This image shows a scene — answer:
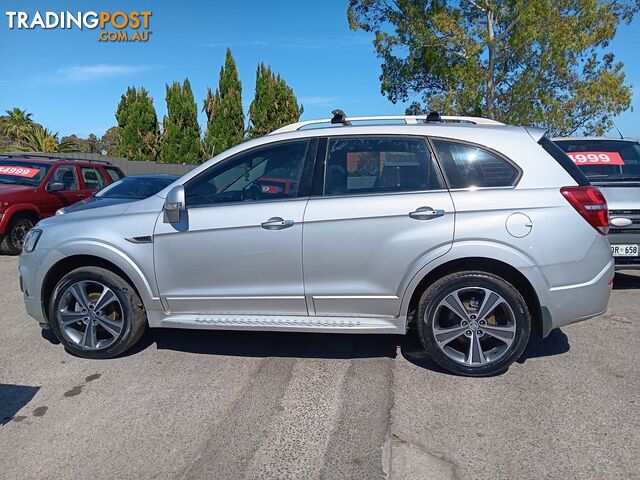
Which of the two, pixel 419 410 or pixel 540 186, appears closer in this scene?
pixel 419 410

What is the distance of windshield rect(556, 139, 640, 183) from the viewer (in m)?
7.14

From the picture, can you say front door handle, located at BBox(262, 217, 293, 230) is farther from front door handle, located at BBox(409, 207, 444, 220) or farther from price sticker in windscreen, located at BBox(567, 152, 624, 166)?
price sticker in windscreen, located at BBox(567, 152, 624, 166)

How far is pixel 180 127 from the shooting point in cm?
3052

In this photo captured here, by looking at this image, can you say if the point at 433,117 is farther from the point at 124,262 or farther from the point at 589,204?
the point at 124,262

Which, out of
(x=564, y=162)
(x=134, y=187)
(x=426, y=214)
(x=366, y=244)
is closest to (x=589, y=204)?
(x=564, y=162)

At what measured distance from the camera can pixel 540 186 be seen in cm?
395

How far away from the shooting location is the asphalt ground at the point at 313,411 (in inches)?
117

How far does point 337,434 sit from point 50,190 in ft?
27.5

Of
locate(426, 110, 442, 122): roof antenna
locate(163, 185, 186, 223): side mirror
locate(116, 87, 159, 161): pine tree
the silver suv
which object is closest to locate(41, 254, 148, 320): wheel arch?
the silver suv

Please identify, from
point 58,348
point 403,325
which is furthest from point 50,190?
point 403,325

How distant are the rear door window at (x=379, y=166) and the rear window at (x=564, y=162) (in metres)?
0.85

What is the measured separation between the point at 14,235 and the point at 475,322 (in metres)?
8.53

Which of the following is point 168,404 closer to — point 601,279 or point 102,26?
point 601,279

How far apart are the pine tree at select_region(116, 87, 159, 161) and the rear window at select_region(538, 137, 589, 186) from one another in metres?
29.3
